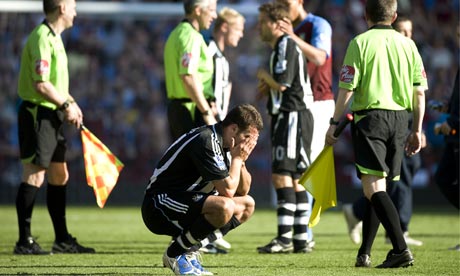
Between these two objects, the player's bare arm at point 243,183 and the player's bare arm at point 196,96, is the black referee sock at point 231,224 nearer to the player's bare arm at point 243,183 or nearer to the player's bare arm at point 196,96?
the player's bare arm at point 243,183

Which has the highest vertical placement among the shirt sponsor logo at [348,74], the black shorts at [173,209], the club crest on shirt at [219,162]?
the shirt sponsor logo at [348,74]

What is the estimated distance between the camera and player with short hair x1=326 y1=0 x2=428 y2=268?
310 inches

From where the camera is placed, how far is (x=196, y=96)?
949 centimetres

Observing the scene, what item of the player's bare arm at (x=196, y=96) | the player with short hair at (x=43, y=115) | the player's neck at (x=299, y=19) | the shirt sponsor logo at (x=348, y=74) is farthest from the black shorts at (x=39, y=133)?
the shirt sponsor logo at (x=348, y=74)

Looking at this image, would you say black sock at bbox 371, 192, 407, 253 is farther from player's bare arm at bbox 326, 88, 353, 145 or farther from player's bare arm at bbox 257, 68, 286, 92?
player's bare arm at bbox 257, 68, 286, 92

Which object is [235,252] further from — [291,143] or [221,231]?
[221,231]

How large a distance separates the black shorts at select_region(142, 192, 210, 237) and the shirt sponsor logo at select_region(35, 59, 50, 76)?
8.07 feet

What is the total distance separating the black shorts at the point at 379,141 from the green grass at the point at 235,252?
0.83 meters

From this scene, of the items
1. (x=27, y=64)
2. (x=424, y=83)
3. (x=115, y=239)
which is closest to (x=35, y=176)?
(x=27, y=64)

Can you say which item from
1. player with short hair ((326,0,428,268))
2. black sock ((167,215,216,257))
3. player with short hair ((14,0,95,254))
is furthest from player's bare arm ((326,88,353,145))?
player with short hair ((14,0,95,254))

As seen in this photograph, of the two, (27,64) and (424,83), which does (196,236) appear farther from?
(27,64)

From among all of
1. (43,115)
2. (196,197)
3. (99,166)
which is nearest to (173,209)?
(196,197)

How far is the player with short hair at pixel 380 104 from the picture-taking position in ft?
25.8

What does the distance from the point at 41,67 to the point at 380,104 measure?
3.37 metres
